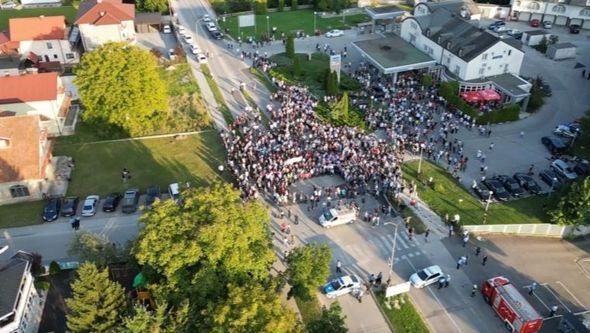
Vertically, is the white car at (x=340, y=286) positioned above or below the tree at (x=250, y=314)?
below

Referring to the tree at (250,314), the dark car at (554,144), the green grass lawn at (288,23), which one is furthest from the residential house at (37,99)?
the dark car at (554,144)

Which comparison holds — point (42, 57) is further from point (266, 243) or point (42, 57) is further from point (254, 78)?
point (266, 243)

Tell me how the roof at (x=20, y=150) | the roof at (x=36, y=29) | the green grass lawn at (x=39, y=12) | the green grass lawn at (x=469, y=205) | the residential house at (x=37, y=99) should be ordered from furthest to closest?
the green grass lawn at (x=39, y=12) < the roof at (x=36, y=29) < the residential house at (x=37, y=99) < the roof at (x=20, y=150) < the green grass lawn at (x=469, y=205)

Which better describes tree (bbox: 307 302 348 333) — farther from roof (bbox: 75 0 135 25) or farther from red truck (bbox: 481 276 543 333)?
roof (bbox: 75 0 135 25)

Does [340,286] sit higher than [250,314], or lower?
lower

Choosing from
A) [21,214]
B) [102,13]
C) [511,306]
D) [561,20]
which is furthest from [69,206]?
[561,20]

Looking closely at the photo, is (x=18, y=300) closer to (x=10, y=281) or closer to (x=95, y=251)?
(x=10, y=281)

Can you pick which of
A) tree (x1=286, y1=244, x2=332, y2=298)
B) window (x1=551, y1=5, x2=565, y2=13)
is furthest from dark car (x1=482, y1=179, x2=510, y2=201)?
A: window (x1=551, y1=5, x2=565, y2=13)

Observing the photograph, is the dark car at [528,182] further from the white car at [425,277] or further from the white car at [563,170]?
the white car at [425,277]
